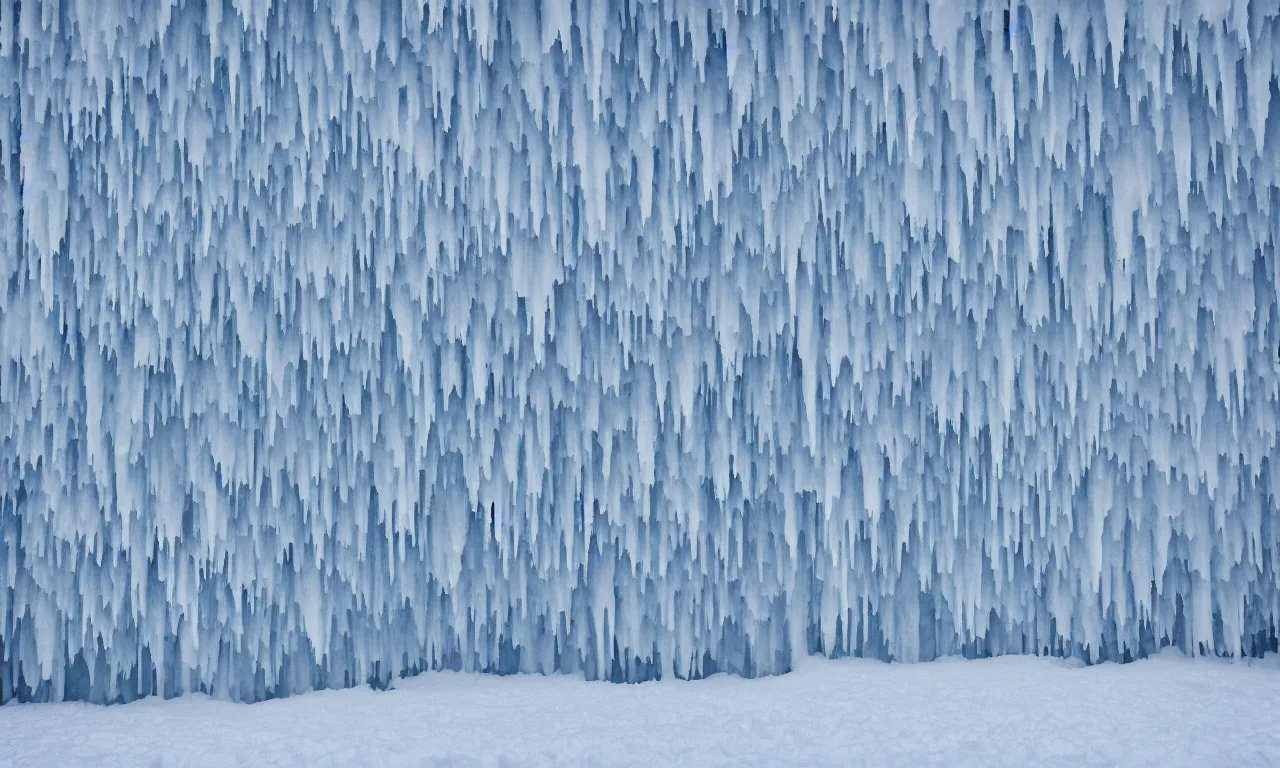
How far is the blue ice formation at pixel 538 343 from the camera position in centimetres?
329

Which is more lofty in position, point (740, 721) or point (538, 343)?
point (538, 343)

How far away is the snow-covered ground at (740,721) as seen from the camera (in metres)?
2.79

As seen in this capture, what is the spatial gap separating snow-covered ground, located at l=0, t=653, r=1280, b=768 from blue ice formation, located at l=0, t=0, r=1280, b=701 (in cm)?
12

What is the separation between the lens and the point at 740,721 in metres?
2.98

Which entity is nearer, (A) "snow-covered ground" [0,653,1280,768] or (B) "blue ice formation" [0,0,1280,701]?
(A) "snow-covered ground" [0,653,1280,768]

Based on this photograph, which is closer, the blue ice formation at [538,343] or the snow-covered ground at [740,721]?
the snow-covered ground at [740,721]

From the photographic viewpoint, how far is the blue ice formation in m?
3.29

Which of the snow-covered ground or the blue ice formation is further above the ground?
the blue ice formation

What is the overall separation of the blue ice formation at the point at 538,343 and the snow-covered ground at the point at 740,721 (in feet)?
0.41

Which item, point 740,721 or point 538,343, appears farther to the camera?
point 538,343

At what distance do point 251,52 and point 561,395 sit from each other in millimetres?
1595

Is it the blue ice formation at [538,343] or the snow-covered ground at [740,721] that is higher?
the blue ice formation at [538,343]

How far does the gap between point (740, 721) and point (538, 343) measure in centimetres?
139

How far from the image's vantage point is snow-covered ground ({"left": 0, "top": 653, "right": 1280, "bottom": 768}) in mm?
2785
